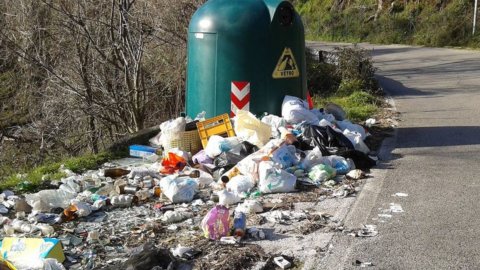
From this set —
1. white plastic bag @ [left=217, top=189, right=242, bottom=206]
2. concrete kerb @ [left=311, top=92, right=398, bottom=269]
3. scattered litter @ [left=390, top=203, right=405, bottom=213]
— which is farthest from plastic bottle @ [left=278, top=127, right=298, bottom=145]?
scattered litter @ [left=390, top=203, right=405, bottom=213]

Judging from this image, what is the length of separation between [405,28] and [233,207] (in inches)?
1144

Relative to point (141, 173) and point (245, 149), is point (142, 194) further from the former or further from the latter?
point (245, 149)

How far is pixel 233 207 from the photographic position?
5203 millimetres

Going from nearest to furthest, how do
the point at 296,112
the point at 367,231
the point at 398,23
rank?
the point at 367,231 → the point at 296,112 → the point at 398,23

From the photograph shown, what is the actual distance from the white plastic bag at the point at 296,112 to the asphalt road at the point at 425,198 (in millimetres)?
998

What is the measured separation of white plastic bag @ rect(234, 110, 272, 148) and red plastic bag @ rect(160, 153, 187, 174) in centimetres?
72

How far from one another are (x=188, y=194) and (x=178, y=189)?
107 mm

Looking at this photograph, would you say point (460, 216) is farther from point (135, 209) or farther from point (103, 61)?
point (103, 61)

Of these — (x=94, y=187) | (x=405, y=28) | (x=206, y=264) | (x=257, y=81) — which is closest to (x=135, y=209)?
(x=94, y=187)

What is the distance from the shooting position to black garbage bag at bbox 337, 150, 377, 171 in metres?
6.38

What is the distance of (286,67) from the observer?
7.28m

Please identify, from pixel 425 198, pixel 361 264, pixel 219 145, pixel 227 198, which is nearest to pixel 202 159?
pixel 219 145

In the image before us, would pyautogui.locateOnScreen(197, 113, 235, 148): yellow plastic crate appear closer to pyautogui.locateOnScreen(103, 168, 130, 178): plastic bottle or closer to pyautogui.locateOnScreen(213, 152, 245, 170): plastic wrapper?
pyautogui.locateOnScreen(213, 152, 245, 170): plastic wrapper

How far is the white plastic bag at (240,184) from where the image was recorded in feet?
18.2
